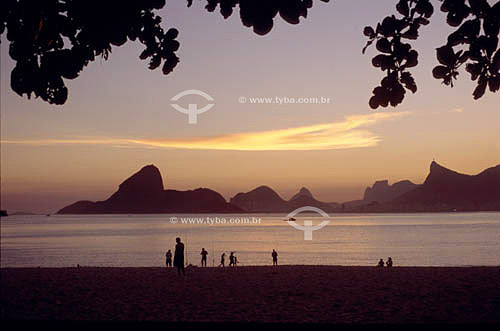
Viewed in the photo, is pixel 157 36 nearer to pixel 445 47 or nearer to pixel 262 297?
pixel 445 47

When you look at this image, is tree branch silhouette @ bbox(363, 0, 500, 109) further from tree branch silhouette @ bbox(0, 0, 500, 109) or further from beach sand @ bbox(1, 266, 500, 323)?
beach sand @ bbox(1, 266, 500, 323)

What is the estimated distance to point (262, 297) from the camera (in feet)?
56.0

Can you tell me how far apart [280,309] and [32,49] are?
1238cm

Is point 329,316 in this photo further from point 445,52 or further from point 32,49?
point 32,49

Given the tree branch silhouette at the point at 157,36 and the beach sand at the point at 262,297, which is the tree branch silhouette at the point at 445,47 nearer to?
the tree branch silhouette at the point at 157,36

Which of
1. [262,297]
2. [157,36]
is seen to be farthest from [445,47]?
[262,297]

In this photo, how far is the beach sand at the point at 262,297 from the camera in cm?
1375

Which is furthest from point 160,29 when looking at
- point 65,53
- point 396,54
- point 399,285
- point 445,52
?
point 399,285

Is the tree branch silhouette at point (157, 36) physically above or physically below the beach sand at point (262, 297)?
above

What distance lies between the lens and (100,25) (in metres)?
3.31

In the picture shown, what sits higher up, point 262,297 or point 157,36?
point 157,36

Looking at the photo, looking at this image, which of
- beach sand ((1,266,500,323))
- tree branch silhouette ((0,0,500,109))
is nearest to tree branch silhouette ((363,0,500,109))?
tree branch silhouette ((0,0,500,109))

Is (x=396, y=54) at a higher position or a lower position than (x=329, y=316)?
higher

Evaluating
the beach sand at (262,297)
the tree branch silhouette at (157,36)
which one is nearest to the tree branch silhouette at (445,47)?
the tree branch silhouette at (157,36)
